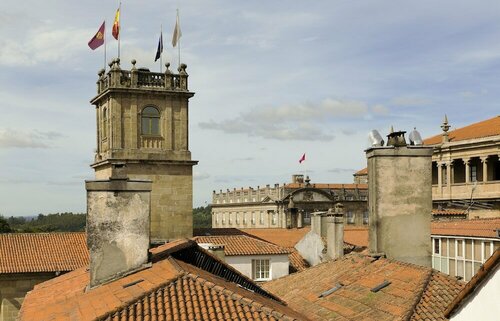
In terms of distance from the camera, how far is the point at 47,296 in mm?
15312

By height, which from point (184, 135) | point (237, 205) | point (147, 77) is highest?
point (147, 77)

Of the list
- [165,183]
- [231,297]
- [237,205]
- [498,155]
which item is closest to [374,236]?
[231,297]

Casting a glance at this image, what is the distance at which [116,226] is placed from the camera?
13578 millimetres

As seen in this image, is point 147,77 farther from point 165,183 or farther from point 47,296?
point 47,296

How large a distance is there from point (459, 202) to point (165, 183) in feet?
74.2

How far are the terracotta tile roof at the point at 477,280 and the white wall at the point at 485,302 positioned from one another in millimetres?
44

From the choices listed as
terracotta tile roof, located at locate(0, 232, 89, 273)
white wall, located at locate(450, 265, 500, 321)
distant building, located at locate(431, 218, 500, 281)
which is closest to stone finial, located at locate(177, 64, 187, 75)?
terracotta tile roof, located at locate(0, 232, 89, 273)

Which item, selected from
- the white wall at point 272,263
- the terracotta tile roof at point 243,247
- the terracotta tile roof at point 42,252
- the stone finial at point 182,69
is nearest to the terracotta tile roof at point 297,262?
the white wall at point 272,263

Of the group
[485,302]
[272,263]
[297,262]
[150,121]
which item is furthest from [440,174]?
[485,302]

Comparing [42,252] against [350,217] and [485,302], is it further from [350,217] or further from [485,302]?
[350,217]

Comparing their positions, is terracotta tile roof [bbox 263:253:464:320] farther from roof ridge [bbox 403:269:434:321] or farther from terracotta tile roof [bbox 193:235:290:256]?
terracotta tile roof [bbox 193:235:290:256]

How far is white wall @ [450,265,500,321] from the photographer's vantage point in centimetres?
852

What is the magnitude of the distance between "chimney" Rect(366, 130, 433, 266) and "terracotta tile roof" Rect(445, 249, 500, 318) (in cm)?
528

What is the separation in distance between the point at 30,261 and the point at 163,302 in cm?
2483
